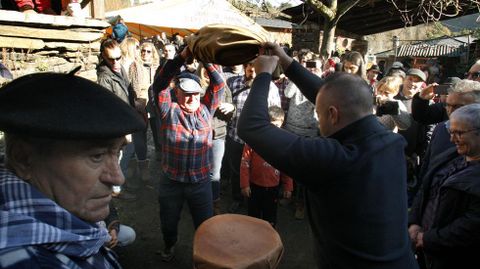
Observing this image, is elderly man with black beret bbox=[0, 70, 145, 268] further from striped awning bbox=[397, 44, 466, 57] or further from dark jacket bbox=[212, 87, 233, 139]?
striped awning bbox=[397, 44, 466, 57]

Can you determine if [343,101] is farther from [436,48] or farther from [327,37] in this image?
[436,48]

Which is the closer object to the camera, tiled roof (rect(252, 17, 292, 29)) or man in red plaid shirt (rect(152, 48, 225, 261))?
man in red plaid shirt (rect(152, 48, 225, 261))

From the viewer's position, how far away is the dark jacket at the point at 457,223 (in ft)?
6.97

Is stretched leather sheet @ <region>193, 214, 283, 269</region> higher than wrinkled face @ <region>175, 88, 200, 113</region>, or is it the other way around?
wrinkled face @ <region>175, 88, 200, 113</region>

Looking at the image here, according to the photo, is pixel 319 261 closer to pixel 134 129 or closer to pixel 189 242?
pixel 134 129

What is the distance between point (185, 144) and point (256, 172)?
40.2 inches

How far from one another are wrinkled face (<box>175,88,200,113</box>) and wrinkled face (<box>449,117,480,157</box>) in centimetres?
214

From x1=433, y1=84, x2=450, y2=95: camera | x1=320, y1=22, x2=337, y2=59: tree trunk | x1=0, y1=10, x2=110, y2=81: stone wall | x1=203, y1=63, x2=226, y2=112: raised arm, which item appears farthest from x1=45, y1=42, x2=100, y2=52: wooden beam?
x1=320, y1=22, x2=337, y2=59: tree trunk

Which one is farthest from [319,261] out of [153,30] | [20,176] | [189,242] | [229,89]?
[153,30]

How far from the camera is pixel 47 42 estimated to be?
400cm

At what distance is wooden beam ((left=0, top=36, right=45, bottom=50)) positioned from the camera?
144 inches

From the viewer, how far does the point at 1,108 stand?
0.90 metres

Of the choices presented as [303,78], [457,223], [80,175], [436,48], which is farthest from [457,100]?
[436,48]

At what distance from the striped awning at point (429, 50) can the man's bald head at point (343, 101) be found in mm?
19523
